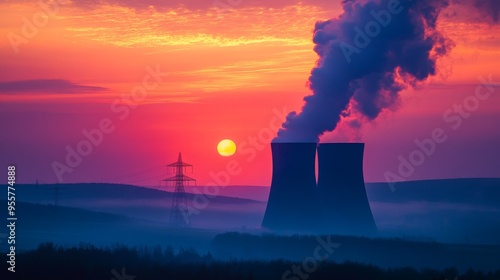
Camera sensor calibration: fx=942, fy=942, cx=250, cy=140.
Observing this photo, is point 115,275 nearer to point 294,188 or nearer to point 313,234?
point 294,188

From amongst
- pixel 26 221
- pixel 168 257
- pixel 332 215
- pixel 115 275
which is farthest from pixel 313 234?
pixel 26 221

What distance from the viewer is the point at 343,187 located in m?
31.7

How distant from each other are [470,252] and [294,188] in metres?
11.5

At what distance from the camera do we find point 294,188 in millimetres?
31047

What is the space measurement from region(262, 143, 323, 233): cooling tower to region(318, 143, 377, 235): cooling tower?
0.61 m

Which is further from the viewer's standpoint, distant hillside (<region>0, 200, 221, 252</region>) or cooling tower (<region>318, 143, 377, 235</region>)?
distant hillside (<region>0, 200, 221, 252</region>)

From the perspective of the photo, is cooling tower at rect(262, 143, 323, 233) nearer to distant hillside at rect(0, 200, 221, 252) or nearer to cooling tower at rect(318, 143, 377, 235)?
cooling tower at rect(318, 143, 377, 235)

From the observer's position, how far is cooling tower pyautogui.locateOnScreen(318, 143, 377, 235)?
31.2 meters

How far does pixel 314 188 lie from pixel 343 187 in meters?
1.03
